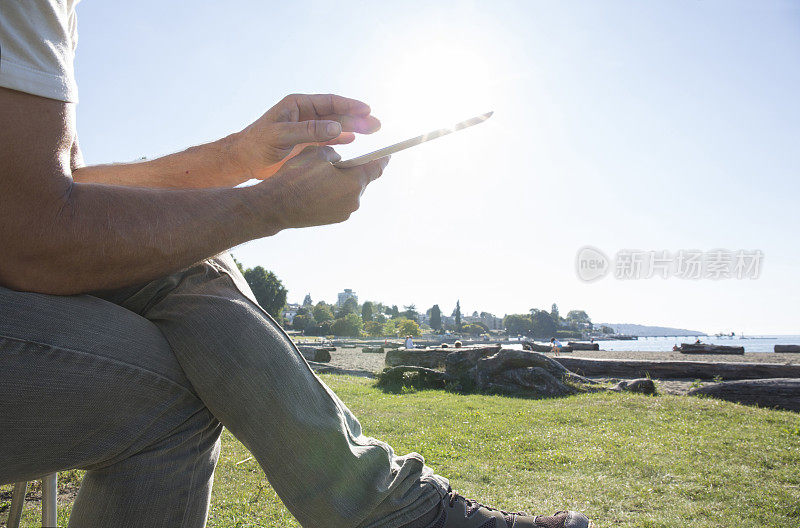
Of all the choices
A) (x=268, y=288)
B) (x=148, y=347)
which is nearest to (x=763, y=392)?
(x=148, y=347)

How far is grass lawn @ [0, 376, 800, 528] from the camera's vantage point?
8.89 ft

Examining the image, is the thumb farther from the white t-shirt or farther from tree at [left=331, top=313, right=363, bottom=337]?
tree at [left=331, top=313, right=363, bottom=337]

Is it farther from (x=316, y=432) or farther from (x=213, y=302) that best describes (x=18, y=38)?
(x=316, y=432)

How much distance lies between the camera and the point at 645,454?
3.97 meters

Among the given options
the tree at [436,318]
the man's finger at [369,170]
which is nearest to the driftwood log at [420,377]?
the man's finger at [369,170]

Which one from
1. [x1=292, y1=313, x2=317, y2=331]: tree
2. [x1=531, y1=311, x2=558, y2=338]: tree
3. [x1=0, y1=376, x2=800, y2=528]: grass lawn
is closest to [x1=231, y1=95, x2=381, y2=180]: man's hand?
[x1=0, y1=376, x2=800, y2=528]: grass lawn

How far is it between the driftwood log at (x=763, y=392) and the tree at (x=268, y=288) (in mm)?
58363

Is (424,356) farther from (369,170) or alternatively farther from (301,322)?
(301,322)

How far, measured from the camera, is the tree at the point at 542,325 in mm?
117750

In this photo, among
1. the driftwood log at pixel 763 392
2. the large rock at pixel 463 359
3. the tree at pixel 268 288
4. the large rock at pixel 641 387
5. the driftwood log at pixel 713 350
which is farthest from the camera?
the tree at pixel 268 288

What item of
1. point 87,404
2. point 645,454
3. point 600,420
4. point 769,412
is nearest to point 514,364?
point 600,420

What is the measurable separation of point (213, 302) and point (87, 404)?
33 centimetres

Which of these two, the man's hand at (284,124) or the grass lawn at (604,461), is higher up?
the man's hand at (284,124)

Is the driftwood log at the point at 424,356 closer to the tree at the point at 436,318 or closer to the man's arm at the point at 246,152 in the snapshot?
the man's arm at the point at 246,152
